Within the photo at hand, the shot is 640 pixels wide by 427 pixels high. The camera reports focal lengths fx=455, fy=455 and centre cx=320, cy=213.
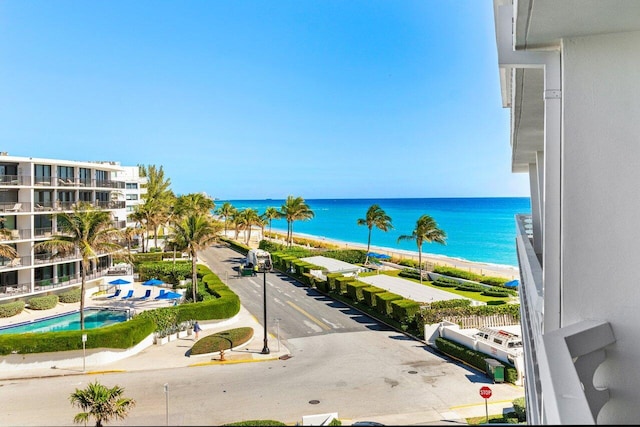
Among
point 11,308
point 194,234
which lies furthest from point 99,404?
point 11,308

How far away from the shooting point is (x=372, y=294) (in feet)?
93.0

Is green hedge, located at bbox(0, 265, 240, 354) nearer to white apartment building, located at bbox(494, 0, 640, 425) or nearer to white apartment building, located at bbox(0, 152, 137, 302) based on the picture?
white apartment building, located at bbox(0, 152, 137, 302)

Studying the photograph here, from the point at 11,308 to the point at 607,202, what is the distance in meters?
31.7

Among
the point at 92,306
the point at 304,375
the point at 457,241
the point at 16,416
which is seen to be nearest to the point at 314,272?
the point at 92,306

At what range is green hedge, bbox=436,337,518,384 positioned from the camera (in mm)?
17734

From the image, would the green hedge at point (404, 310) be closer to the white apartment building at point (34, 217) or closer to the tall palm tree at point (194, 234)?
the tall palm tree at point (194, 234)

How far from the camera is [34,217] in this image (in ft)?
104

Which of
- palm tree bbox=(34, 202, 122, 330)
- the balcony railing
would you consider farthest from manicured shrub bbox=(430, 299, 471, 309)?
the balcony railing

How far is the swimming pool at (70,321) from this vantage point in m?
25.2

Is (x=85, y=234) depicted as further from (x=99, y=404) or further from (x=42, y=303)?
(x=99, y=404)

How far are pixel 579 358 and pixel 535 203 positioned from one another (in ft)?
29.0

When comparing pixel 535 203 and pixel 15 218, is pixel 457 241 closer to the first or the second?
pixel 15 218

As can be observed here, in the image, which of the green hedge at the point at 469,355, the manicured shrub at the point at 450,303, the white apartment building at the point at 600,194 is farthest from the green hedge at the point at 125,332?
the white apartment building at the point at 600,194

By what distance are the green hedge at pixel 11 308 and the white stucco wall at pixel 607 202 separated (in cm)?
3107
